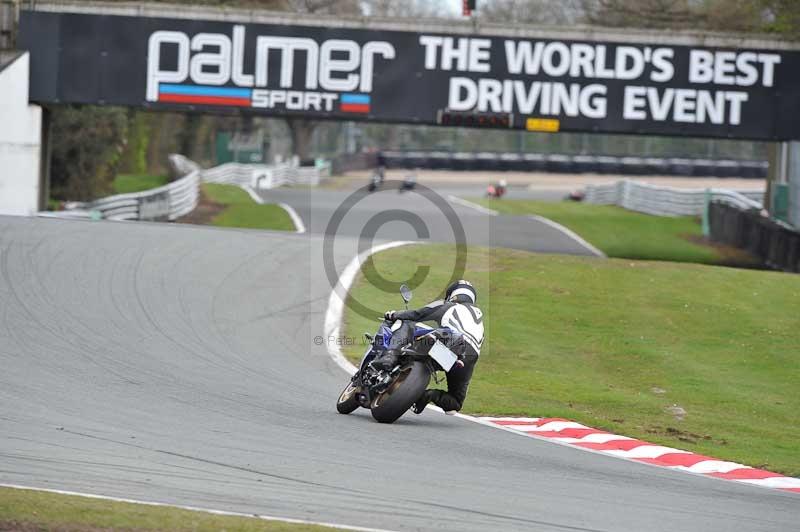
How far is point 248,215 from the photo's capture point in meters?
32.5

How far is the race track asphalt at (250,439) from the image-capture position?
283 inches

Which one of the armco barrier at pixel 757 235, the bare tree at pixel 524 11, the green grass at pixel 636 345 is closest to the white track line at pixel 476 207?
the armco barrier at pixel 757 235

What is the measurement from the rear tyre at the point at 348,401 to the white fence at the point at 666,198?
27638 millimetres

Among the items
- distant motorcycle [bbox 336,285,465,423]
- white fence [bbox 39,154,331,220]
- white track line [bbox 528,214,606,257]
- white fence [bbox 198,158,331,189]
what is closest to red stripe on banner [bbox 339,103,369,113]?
white fence [bbox 39,154,331,220]

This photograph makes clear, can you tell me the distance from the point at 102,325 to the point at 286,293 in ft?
12.0

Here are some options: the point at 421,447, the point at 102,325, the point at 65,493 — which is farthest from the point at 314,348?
the point at 65,493

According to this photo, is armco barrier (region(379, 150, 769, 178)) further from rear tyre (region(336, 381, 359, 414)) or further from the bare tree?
rear tyre (region(336, 381, 359, 414))

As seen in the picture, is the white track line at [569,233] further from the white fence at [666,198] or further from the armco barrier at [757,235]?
the white fence at [666,198]

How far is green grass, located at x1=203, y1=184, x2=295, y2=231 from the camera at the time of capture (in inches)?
1200

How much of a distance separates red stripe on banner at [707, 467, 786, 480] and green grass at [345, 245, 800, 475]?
31 centimetres

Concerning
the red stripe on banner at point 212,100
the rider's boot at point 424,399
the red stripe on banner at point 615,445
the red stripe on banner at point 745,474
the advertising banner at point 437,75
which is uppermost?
the advertising banner at point 437,75

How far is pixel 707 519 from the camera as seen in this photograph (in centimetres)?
746

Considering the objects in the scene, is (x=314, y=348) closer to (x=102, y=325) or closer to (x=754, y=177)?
(x=102, y=325)

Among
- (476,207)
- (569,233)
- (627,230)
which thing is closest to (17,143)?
(569,233)
